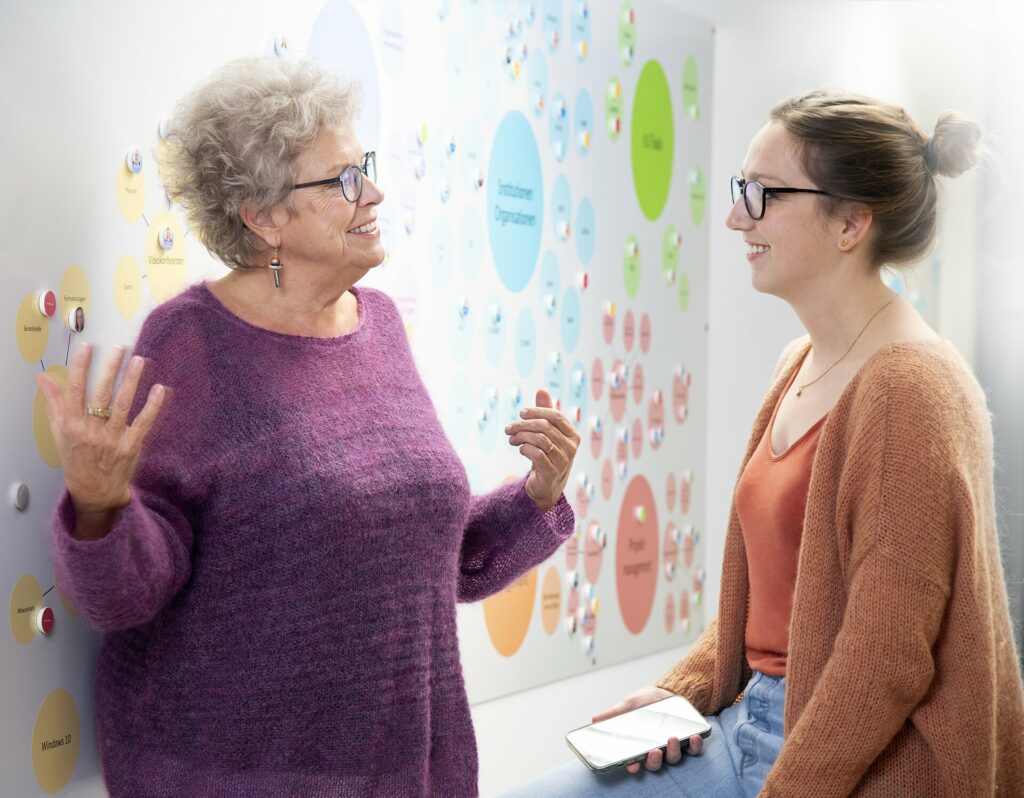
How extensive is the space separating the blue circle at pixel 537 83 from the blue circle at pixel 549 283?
14.0 inches

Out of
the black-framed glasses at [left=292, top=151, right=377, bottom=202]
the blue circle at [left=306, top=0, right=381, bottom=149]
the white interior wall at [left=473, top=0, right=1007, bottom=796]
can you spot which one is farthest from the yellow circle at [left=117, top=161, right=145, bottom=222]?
the white interior wall at [left=473, top=0, right=1007, bottom=796]

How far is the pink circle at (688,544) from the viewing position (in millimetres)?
3536

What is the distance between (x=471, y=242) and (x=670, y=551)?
4.02ft

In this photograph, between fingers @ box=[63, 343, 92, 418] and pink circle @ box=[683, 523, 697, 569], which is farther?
pink circle @ box=[683, 523, 697, 569]

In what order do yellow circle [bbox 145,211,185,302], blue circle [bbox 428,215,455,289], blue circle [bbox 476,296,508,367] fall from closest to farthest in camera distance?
1. yellow circle [bbox 145,211,185,302]
2. blue circle [bbox 428,215,455,289]
3. blue circle [bbox 476,296,508,367]

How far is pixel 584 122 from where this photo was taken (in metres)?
3.07

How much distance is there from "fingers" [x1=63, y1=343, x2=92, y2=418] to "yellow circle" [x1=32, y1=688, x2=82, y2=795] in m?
0.64

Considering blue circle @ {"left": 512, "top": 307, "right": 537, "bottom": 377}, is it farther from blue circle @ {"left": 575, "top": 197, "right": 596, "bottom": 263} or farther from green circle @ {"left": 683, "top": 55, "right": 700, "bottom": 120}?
green circle @ {"left": 683, "top": 55, "right": 700, "bottom": 120}

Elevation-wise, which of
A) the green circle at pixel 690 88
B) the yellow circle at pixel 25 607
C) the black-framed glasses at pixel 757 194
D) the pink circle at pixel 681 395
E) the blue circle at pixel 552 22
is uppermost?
the blue circle at pixel 552 22

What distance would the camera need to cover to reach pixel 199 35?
2115 millimetres

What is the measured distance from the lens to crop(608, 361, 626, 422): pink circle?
3.20m

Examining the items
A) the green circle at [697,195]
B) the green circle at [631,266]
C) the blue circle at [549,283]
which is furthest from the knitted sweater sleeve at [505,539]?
the green circle at [697,195]

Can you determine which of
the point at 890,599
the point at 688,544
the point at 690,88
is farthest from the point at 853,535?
the point at 690,88

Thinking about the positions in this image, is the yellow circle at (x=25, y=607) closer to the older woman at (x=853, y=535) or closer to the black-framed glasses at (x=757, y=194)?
the older woman at (x=853, y=535)
